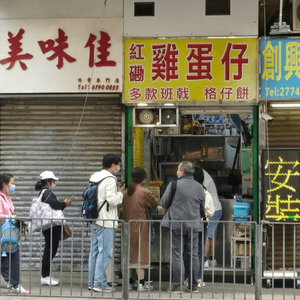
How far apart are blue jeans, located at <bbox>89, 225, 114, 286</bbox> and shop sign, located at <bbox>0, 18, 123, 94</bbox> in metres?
2.41

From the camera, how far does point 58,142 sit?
10344 mm

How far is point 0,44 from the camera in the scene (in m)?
10.1

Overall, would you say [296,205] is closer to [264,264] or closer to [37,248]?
[264,264]

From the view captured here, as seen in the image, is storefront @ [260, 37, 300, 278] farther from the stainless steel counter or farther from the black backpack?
the black backpack

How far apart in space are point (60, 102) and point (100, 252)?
9.41 feet

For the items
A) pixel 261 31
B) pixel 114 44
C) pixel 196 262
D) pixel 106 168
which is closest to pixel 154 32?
pixel 114 44

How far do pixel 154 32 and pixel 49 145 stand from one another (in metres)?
2.61

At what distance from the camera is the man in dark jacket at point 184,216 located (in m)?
8.70

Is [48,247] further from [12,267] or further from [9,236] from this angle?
[9,236]

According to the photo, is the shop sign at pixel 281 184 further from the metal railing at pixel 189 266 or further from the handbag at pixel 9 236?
the handbag at pixel 9 236

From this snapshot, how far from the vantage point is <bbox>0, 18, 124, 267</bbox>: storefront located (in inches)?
393

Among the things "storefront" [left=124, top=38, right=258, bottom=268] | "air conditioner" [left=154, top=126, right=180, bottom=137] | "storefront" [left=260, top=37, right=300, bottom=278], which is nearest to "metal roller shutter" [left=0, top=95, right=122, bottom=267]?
"storefront" [left=124, top=38, right=258, bottom=268]

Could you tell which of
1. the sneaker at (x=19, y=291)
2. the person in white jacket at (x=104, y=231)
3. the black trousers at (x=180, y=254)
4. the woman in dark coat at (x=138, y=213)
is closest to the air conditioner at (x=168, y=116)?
the woman in dark coat at (x=138, y=213)

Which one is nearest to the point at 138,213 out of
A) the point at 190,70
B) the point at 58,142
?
the point at 58,142
